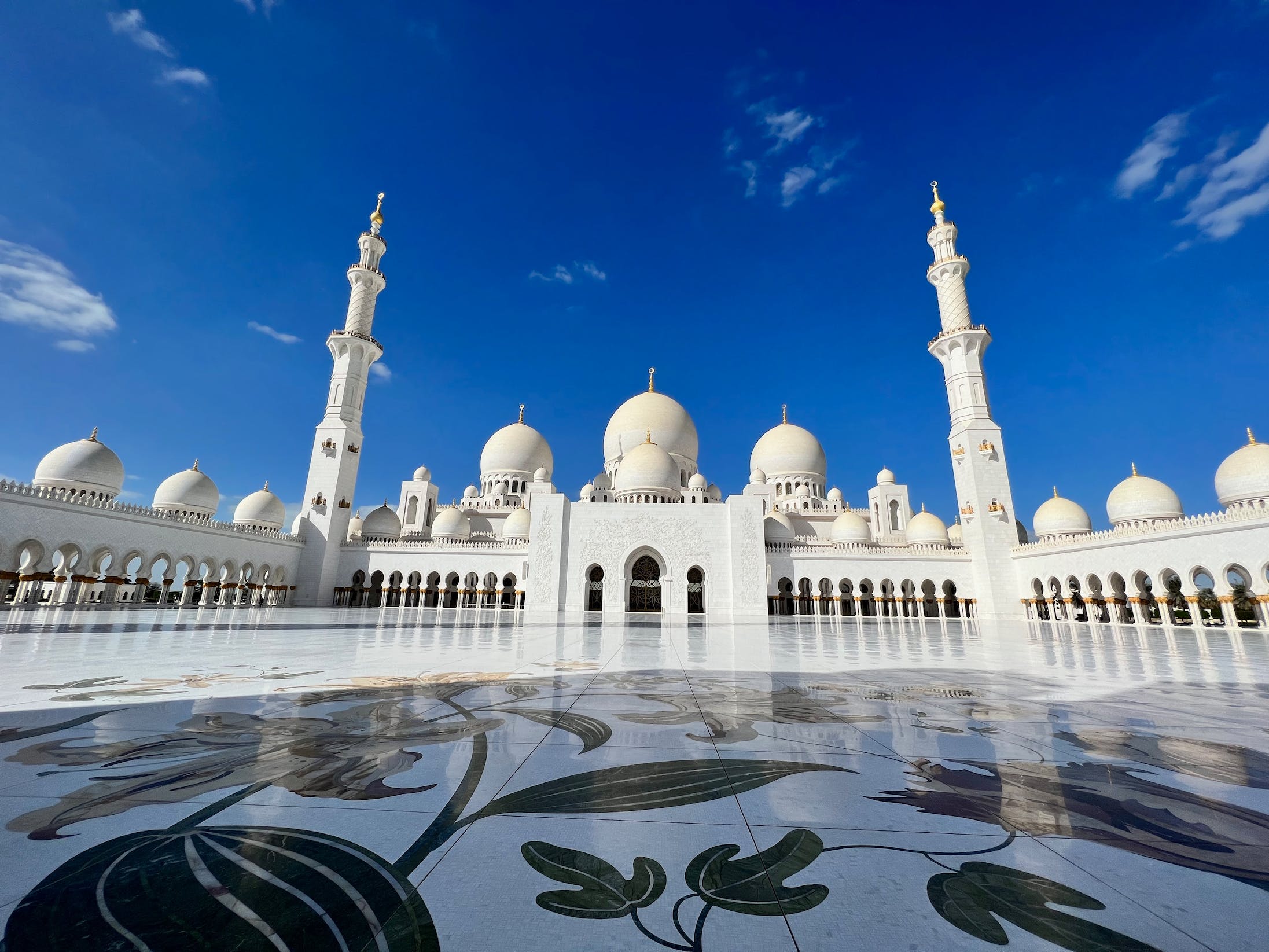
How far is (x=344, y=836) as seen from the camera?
1482 millimetres

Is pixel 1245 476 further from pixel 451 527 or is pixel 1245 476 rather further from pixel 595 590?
pixel 451 527

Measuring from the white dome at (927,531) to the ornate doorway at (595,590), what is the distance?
14758mm

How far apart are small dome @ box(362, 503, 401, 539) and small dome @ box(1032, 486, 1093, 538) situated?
2979cm

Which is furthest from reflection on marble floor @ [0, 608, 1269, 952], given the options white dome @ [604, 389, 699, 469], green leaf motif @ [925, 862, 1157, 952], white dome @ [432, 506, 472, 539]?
white dome @ [604, 389, 699, 469]

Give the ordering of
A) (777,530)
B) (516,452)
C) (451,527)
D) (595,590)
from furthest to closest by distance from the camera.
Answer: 1. (516,452)
2. (451,527)
3. (777,530)
4. (595,590)

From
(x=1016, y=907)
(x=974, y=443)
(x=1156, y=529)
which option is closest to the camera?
(x=1016, y=907)

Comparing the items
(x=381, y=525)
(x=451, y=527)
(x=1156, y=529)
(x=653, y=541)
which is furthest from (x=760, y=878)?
(x=381, y=525)

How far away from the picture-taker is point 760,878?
1349 millimetres

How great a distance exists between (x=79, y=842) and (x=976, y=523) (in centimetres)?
2687

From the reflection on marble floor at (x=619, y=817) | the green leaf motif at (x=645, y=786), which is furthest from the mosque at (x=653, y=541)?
the green leaf motif at (x=645, y=786)

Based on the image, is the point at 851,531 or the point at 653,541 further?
the point at 851,531

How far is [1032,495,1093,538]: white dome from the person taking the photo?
933 inches

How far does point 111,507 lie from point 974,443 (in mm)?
31694

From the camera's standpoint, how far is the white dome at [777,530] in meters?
25.7
